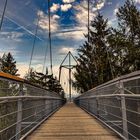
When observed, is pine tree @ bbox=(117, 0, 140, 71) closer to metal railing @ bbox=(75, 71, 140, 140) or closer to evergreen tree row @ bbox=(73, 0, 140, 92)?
evergreen tree row @ bbox=(73, 0, 140, 92)

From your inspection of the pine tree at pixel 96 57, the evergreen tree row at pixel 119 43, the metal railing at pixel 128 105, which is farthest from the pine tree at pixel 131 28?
the metal railing at pixel 128 105

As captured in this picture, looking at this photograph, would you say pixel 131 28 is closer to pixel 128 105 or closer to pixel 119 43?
pixel 119 43

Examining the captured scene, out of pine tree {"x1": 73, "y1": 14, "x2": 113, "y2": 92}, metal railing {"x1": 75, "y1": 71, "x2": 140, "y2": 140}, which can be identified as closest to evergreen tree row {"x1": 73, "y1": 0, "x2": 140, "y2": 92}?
pine tree {"x1": 73, "y1": 14, "x2": 113, "y2": 92}

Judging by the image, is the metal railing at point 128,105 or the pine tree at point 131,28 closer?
the metal railing at point 128,105

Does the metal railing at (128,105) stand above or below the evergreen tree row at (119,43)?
below

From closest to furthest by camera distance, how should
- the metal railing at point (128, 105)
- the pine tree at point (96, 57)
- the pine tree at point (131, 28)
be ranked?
the metal railing at point (128, 105), the pine tree at point (131, 28), the pine tree at point (96, 57)

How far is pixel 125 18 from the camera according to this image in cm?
3158

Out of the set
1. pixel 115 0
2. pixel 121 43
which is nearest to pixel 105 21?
pixel 121 43

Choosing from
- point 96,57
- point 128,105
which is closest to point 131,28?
point 96,57

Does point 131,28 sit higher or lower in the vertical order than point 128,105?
higher

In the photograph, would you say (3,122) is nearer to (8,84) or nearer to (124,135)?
(8,84)

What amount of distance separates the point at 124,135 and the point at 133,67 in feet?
78.4

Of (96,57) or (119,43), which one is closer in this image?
(119,43)

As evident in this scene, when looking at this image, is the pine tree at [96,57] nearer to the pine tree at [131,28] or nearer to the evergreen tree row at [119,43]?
the evergreen tree row at [119,43]
